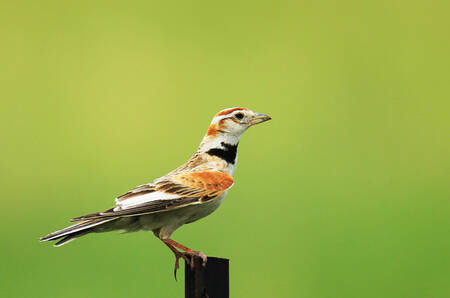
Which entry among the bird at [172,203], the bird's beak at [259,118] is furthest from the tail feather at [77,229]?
the bird's beak at [259,118]

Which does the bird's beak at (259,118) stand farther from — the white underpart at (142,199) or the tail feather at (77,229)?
the tail feather at (77,229)

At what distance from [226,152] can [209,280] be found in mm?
1701

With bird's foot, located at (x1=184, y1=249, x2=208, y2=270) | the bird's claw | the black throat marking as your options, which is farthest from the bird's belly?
the black throat marking

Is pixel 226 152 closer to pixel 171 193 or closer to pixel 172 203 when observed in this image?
pixel 171 193

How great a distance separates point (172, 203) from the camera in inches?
162

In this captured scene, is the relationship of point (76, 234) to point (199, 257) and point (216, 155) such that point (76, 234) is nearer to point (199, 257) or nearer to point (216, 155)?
point (199, 257)

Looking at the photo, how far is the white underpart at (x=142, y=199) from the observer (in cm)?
397

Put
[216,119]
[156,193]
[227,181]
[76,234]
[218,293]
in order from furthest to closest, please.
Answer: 1. [216,119]
2. [227,181]
3. [156,193]
4. [76,234]
5. [218,293]

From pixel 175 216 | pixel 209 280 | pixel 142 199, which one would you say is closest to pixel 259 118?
pixel 175 216

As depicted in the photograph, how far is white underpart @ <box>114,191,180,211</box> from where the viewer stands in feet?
13.0

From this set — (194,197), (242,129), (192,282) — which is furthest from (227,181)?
(192,282)

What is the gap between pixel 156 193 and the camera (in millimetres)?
4164

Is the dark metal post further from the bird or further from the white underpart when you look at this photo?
the white underpart

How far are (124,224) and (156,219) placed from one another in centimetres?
23
